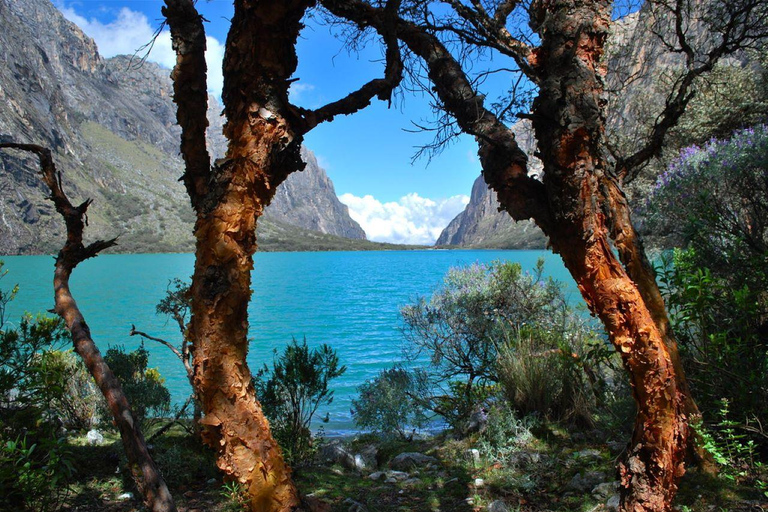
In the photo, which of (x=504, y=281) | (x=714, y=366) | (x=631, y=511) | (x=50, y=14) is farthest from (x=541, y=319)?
→ (x=50, y=14)

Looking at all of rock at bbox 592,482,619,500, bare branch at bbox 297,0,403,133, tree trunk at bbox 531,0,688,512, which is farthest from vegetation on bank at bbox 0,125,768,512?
bare branch at bbox 297,0,403,133

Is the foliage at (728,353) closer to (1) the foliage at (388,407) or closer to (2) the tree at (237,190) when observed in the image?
(2) the tree at (237,190)

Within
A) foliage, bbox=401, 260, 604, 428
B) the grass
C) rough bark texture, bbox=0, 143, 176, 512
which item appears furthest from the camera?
foliage, bbox=401, 260, 604, 428

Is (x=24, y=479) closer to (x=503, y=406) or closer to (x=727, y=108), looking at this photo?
(x=503, y=406)

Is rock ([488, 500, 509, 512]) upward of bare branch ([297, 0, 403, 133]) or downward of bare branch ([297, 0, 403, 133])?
downward

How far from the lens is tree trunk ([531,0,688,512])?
215 cm

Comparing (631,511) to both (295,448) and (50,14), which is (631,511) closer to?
(295,448)

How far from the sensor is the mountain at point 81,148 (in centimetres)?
9131

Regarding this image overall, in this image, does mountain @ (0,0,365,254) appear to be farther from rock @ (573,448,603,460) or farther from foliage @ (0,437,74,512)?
foliage @ (0,437,74,512)

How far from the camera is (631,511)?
2.19 meters

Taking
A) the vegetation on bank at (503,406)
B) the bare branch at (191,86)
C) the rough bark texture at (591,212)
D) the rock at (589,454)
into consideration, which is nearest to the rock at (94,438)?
the vegetation on bank at (503,406)

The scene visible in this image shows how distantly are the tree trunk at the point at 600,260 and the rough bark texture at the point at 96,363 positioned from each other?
2362mm

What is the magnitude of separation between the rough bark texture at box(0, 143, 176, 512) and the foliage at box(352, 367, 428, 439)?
4520 millimetres

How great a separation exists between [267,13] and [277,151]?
2.13 feet
